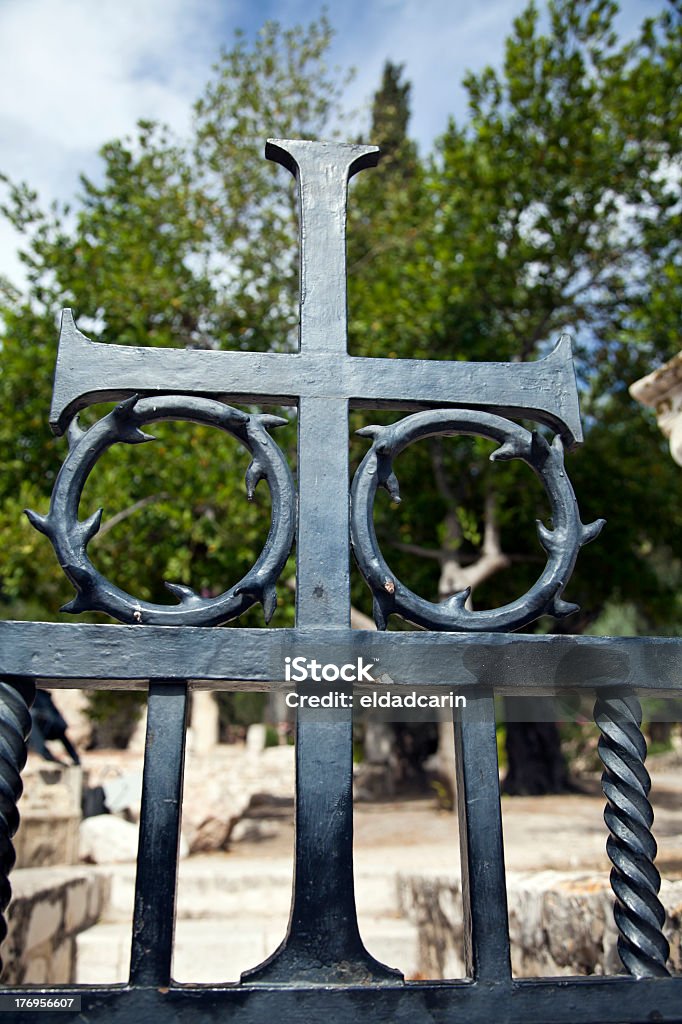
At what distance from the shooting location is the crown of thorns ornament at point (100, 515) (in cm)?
139

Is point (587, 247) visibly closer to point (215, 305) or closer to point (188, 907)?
point (215, 305)

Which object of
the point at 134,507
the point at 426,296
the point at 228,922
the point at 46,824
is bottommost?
the point at 228,922

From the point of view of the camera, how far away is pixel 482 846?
1340mm

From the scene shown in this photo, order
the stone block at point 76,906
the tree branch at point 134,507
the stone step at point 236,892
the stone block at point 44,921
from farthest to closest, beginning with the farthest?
1. the tree branch at point 134,507
2. the stone step at point 236,892
3. the stone block at point 76,906
4. the stone block at point 44,921

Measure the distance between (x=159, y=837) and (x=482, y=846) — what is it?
0.54 metres

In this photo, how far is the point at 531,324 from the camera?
33.4 feet

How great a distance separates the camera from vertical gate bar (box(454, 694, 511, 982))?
4.20ft

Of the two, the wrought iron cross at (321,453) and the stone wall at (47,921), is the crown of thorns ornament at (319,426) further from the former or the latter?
the stone wall at (47,921)

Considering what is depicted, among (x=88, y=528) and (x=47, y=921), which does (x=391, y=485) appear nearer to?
(x=88, y=528)

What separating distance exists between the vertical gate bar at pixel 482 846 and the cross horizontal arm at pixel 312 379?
60 cm

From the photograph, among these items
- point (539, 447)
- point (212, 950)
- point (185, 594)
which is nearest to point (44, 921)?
point (212, 950)

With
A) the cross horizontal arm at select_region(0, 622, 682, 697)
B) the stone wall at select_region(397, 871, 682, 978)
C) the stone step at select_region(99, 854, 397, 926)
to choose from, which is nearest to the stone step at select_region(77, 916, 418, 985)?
the stone step at select_region(99, 854, 397, 926)

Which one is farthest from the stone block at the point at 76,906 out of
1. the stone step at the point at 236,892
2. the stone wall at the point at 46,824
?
the stone wall at the point at 46,824

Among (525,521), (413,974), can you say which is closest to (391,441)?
(413,974)
